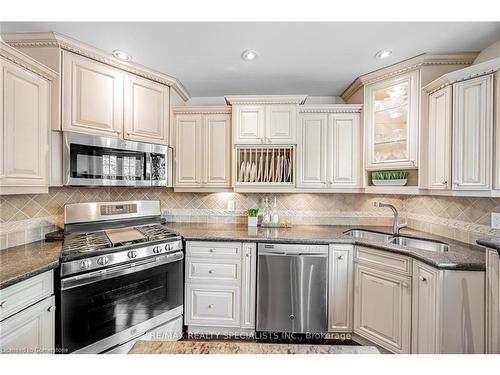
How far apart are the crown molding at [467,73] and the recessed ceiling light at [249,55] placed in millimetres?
1491

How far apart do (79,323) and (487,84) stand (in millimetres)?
3242

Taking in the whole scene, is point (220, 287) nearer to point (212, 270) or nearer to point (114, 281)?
point (212, 270)

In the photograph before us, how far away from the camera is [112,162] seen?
1920 millimetres

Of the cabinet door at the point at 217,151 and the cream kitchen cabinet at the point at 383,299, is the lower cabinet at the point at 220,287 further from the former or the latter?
the cream kitchen cabinet at the point at 383,299

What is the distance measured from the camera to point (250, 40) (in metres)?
1.67

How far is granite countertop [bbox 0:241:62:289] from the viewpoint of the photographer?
1.17 m

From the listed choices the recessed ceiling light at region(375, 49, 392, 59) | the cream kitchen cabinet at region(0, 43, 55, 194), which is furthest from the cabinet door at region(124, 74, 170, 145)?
the recessed ceiling light at region(375, 49, 392, 59)

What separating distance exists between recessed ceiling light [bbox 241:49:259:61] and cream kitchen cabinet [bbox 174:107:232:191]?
25.1 inches

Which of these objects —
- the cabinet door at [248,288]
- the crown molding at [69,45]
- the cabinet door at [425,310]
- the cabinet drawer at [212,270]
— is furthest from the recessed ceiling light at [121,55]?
the cabinet door at [425,310]

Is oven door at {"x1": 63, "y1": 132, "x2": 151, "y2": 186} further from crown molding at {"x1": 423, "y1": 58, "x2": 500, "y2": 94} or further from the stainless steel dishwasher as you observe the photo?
crown molding at {"x1": 423, "y1": 58, "x2": 500, "y2": 94}

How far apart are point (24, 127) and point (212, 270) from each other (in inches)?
69.1

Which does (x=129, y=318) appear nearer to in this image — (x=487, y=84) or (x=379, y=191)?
(x=379, y=191)
